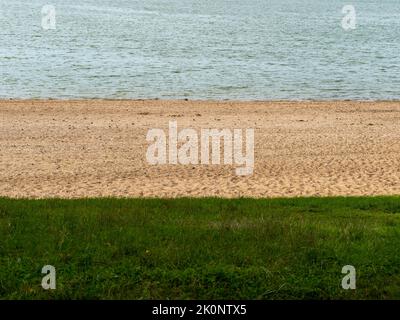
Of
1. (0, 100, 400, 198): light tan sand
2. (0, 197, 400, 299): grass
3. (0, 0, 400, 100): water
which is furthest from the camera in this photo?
(0, 0, 400, 100): water

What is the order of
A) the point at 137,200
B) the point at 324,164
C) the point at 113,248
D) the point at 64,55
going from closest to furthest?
the point at 113,248 → the point at 137,200 → the point at 324,164 → the point at 64,55

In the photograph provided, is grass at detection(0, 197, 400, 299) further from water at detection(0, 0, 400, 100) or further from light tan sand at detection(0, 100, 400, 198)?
water at detection(0, 0, 400, 100)

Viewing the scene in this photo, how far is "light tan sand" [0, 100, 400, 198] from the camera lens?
16234mm

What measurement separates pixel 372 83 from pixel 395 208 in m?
33.3

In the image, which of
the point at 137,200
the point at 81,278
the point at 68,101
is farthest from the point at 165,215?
the point at 68,101

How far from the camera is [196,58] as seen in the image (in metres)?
53.5

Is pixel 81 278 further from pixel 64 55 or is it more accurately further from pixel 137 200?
pixel 64 55

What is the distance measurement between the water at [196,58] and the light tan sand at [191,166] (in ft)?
21.3

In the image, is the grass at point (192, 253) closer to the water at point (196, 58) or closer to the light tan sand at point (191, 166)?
the light tan sand at point (191, 166)

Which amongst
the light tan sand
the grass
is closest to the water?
the light tan sand

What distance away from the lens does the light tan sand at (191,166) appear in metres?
16.2

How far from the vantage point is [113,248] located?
782cm

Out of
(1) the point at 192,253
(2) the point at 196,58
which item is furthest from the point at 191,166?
(2) the point at 196,58

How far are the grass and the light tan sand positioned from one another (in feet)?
19.4
